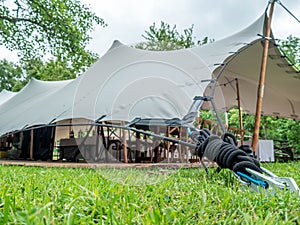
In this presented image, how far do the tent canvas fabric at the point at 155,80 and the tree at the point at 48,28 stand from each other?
3735 millimetres

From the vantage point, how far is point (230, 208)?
903 mm

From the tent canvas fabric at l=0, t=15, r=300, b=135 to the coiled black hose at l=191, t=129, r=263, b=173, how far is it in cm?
88

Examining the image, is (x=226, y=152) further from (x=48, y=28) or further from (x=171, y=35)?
(x=171, y=35)

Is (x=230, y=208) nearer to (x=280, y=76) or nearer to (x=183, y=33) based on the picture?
(x=280, y=76)

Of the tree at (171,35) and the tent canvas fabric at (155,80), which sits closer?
the tent canvas fabric at (155,80)

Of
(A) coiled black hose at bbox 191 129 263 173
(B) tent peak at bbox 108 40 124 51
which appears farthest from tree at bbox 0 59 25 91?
(A) coiled black hose at bbox 191 129 263 173

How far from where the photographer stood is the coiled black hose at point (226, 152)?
1.24 metres

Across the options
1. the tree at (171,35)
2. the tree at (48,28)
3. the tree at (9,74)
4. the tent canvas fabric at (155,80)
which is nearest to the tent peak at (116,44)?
the tent canvas fabric at (155,80)

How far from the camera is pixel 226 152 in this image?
4.42 feet

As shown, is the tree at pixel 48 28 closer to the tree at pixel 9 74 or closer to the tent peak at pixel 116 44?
the tent peak at pixel 116 44

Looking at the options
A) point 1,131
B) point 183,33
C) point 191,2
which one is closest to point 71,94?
point 1,131

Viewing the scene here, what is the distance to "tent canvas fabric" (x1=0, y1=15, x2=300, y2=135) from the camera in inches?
119

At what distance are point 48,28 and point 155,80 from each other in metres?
5.90

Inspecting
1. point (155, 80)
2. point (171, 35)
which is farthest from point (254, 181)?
point (171, 35)
